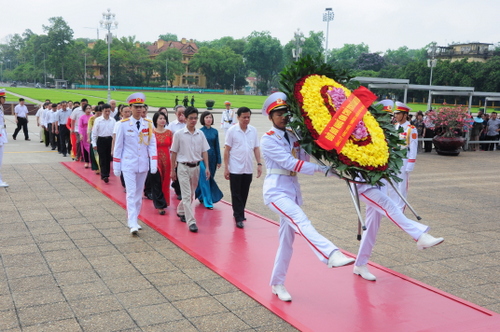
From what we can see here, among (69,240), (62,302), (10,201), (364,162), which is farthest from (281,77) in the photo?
(10,201)

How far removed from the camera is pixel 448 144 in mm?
18047

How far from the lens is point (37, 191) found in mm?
9875

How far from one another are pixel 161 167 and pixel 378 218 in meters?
4.57

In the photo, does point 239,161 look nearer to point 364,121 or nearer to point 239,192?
point 239,192

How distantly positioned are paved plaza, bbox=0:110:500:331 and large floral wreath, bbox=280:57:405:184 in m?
1.43

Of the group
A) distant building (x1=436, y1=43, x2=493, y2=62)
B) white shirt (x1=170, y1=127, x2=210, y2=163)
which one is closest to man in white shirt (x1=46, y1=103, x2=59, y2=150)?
white shirt (x1=170, y1=127, x2=210, y2=163)

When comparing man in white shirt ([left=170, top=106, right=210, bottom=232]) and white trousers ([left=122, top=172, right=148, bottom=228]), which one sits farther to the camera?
man in white shirt ([left=170, top=106, right=210, bottom=232])

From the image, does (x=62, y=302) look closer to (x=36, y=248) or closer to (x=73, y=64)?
(x=36, y=248)

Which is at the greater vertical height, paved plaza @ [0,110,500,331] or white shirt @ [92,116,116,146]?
white shirt @ [92,116,116,146]

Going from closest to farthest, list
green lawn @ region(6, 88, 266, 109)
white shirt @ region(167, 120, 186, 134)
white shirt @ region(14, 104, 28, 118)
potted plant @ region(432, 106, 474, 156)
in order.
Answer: white shirt @ region(167, 120, 186, 134) → potted plant @ region(432, 106, 474, 156) → white shirt @ region(14, 104, 28, 118) → green lawn @ region(6, 88, 266, 109)

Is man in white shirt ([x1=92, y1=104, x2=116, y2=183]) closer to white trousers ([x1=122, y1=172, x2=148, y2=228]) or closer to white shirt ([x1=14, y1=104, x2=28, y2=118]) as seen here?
white trousers ([x1=122, y1=172, x2=148, y2=228])

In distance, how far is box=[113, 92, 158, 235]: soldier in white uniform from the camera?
6883 mm

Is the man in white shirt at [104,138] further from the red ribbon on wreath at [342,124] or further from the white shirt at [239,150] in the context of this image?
the red ribbon on wreath at [342,124]

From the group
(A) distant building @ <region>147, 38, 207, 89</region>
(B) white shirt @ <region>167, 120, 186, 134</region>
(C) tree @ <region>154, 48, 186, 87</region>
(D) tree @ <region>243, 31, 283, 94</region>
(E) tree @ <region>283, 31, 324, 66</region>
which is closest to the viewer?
(B) white shirt @ <region>167, 120, 186, 134</region>
